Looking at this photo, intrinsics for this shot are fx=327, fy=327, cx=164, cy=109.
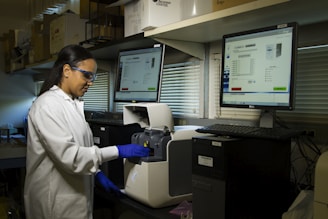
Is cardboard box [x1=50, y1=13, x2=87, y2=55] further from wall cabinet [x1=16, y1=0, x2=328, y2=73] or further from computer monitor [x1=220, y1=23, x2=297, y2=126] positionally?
computer monitor [x1=220, y1=23, x2=297, y2=126]

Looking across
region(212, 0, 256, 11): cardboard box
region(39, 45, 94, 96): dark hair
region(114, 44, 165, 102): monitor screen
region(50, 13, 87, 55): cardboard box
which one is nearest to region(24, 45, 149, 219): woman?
region(39, 45, 94, 96): dark hair

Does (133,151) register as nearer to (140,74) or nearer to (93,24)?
(140,74)

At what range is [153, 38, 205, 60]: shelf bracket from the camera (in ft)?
6.07

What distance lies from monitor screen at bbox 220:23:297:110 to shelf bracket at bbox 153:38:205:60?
417 millimetres

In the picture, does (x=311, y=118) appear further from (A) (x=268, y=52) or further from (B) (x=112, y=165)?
(B) (x=112, y=165)

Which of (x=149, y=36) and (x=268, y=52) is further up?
(x=149, y=36)

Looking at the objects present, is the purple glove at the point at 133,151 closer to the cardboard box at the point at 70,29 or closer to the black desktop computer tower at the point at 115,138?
the black desktop computer tower at the point at 115,138

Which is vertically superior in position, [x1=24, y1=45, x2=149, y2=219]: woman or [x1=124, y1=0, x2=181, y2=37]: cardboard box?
[x1=124, y1=0, x2=181, y2=37]: cardboard box

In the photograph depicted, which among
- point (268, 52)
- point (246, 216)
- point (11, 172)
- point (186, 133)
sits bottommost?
point (11, 172)

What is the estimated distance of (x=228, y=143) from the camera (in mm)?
1122

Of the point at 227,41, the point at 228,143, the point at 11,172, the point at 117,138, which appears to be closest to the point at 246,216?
the point at 228,143

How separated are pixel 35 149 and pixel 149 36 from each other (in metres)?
0.83

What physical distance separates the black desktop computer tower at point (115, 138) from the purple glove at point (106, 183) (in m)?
0.08

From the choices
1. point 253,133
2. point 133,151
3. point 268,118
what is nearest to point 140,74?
point 133,151
